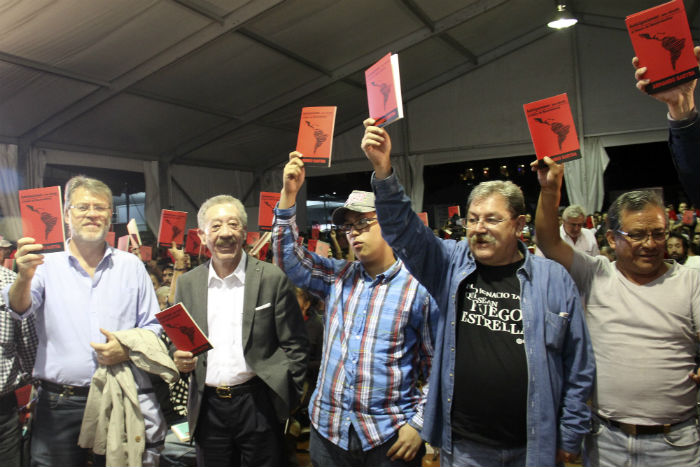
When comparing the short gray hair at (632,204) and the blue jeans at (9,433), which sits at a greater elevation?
the short gray hair at (632,204)

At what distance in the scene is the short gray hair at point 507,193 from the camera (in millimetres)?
1528

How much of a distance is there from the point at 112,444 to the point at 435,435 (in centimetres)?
116

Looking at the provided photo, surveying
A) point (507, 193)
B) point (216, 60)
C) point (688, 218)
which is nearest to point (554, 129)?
point (507, 193)

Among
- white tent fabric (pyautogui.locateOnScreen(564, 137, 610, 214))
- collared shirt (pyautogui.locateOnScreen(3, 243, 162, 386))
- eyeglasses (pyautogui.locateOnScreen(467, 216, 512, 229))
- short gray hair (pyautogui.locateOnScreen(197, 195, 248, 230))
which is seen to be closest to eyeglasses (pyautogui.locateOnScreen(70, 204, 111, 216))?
collared shirt (pyautogui.locateOnScreen(3, 243, 162, 386))

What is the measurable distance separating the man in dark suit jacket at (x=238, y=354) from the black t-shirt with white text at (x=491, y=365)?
2.38ft

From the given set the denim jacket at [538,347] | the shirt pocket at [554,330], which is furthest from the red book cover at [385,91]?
the shirt pocket at [554,330]

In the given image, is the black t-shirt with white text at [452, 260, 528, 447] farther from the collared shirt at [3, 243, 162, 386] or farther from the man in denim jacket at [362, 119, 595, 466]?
the collared shirt at [3, 243, 162, 386]

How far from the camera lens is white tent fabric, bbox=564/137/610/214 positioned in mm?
9633

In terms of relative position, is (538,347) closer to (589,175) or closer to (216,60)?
(216,60)

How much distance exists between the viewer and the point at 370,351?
1.63 m

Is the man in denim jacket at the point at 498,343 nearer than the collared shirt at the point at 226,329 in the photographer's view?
Yes

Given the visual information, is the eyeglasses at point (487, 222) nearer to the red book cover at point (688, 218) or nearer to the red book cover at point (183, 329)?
the red book cover at point (183, 329)

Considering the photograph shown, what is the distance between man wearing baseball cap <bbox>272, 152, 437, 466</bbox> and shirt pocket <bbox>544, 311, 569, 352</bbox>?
40 cm

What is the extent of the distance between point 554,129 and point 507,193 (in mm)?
306
